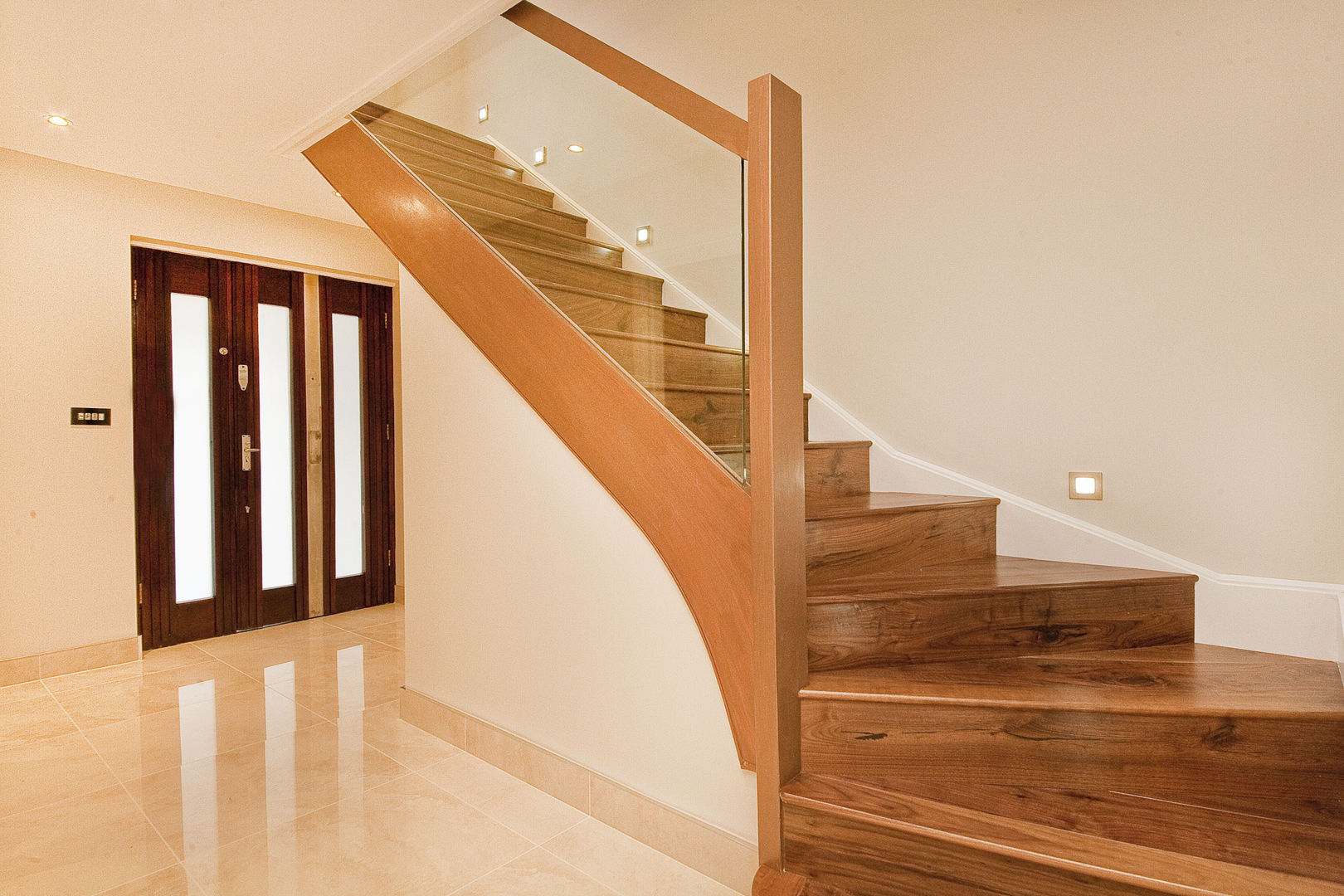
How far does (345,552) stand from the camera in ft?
15.3

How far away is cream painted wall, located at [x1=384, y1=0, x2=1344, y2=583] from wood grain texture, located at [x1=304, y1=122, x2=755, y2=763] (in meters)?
0.37

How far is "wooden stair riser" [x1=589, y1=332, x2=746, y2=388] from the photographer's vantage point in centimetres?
166

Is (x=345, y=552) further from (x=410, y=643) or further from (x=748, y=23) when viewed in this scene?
(x=748, y=23)

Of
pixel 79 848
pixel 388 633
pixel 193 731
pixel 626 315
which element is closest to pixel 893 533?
pixel 626 315

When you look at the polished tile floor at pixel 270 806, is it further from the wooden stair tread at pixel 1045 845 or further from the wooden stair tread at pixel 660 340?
the wooden stair tread at pixel 660 340

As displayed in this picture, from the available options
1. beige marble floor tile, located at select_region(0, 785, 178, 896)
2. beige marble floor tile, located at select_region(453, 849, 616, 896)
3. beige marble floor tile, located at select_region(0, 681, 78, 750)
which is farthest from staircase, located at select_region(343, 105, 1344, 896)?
beige marble floor tile, located at select_region(0, 681, 78, 750)

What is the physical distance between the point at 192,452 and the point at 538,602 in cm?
292

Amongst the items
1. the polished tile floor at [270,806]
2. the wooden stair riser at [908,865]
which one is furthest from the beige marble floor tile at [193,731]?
the wooden stair riser at [908,865]

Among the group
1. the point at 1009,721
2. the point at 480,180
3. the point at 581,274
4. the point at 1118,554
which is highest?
the point at 480,180

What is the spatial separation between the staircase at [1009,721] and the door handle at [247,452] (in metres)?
3.04

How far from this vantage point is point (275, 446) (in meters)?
4.29

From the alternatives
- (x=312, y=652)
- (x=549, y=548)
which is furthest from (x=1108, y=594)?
(x=312, y=652)

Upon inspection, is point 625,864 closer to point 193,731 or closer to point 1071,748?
point 1071,748

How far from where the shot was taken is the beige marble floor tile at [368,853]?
69.2 inches
